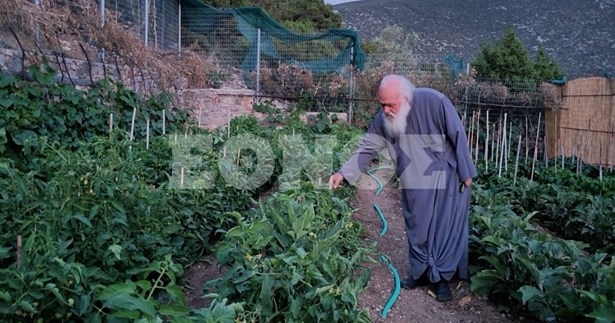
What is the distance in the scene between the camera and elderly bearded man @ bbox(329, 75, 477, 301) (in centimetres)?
312

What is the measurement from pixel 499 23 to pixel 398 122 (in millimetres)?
34158

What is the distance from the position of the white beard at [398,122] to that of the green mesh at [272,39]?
320 inches

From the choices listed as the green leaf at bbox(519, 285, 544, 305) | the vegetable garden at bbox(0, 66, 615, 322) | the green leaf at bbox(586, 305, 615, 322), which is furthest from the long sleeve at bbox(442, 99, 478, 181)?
the green leaf at bbox(586, 305, 615, 322)

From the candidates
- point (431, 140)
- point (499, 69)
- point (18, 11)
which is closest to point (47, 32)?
point (18, 11)

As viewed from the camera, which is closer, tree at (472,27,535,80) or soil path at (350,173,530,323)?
soil path at (350,173,530,323)

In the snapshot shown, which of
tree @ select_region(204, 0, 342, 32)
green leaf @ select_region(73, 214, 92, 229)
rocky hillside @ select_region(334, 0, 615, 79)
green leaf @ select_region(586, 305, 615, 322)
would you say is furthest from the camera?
rocky hillside @ select_region(334, 0, 615, 79)

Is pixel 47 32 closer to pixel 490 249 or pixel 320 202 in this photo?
pixel 320 202

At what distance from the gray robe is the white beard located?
4 centimetres

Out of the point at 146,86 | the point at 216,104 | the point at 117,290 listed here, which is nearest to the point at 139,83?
the point at 146,86

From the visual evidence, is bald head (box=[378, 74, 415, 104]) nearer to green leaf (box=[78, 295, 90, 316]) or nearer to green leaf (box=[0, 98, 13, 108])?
green leaf (box=[78, 295, 90, 316])

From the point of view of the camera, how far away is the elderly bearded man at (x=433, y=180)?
10.2ft

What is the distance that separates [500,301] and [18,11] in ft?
17.8

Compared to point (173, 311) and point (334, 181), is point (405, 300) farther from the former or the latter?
point (173, 311)

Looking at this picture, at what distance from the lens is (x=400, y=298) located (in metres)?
3.02
